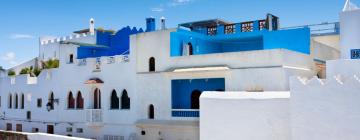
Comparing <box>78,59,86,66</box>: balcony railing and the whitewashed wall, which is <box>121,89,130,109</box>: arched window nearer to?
<box>78,59,86,66</box>: balcony railing

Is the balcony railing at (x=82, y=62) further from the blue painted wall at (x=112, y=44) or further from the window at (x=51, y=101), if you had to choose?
the window at (x=51, y=101)

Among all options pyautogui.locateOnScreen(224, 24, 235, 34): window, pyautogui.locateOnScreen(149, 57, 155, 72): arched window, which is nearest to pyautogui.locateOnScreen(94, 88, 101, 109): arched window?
pyautogui.locateOnScreen(149, 57, 155, 72): arched window

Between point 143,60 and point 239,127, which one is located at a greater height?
point 143,60

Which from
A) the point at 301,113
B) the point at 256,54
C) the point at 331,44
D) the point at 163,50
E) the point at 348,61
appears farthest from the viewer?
the point at 331,44

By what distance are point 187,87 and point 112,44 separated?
982 cm

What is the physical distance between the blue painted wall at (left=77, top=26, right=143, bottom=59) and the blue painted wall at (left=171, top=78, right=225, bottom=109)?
699cm

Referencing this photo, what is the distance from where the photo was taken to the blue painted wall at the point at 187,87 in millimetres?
19469

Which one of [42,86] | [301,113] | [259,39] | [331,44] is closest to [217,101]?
[301,113]

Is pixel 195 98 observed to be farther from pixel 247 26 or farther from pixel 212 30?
pixel 247 26

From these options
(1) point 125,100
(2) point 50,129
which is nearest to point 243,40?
(1) point 125,100

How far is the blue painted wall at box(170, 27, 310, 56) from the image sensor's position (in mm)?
20672

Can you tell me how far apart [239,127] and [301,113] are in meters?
2.41

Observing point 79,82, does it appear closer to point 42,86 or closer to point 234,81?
point 42,86

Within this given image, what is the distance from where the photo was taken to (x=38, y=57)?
123 ft
